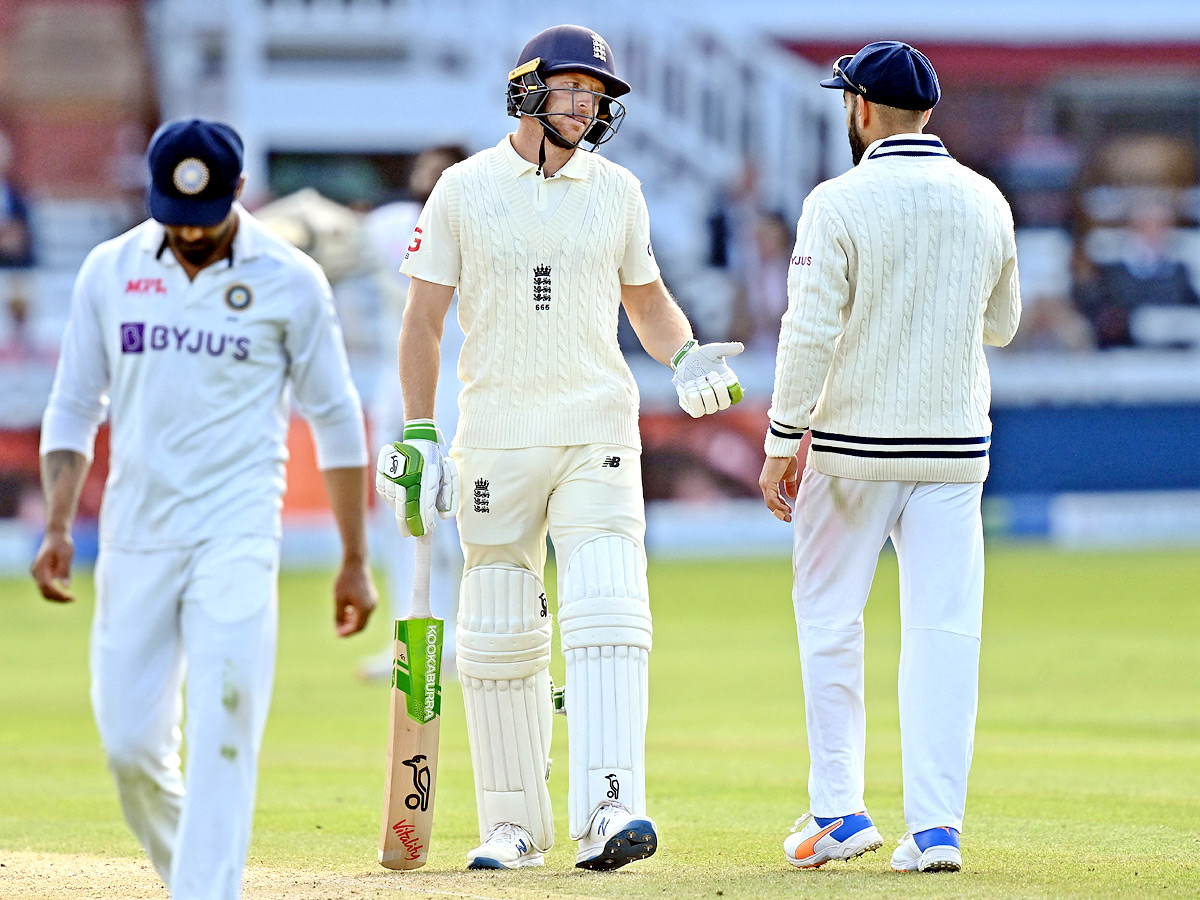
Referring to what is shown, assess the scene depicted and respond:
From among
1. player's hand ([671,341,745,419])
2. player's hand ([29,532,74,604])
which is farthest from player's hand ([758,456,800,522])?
player's hand ([29,532,74,604])

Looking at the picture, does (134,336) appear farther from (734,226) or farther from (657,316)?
(734,226)

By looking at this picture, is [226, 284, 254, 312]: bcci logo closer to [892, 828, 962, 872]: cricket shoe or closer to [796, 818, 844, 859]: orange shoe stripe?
[796, 818, 844, 859]: orange shoe stripe

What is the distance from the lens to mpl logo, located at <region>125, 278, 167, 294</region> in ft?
13.7

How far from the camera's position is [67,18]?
64.1ft

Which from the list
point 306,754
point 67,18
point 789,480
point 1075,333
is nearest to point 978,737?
point 306,754

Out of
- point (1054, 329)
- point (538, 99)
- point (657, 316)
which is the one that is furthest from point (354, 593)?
point (1054, 329)

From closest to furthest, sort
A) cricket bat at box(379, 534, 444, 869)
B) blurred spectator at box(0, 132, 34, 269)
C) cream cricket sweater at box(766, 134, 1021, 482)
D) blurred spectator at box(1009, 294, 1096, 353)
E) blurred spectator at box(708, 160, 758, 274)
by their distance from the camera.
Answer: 1. cream cricket sweater at box(766, 134, 1021, 482)
2. cricket bat at box(379, 534, 444, 869)
3. blurred spectator at box(0, 132, 34, 269)
4. blurred spectator at box(708, 160, 758, 274)
5. blurred spectator at box(1009, 294, 1096, 353)

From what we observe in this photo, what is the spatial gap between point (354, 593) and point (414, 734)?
791mm

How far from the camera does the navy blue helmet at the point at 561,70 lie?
516 cm

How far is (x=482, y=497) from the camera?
5.11 metres

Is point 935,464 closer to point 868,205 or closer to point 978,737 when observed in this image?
point 868,205

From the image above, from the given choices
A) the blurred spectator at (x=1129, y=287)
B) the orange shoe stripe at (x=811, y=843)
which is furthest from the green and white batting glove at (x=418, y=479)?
the blurred spectator at (x=1129, y=287)

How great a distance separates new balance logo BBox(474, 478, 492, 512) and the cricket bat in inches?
6.3

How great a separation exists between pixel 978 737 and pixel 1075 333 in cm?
1252
